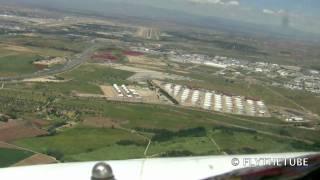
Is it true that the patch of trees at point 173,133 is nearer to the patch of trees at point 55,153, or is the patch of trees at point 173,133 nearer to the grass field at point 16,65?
the patch of trees at point 55,153

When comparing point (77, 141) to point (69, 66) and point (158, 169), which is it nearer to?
point (158, 169)

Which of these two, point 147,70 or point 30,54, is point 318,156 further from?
point 30,54

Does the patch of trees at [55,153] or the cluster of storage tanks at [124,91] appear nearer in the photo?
the patch of trees at [55,153]

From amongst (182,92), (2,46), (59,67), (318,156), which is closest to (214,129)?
(182,92)

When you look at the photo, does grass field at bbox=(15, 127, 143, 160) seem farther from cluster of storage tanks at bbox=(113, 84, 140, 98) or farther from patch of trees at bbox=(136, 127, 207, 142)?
cluster of storage tanks at bbox=(113, 84, 140, 98)

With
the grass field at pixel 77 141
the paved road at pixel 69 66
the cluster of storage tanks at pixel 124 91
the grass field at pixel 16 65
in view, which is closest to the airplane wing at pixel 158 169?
the grass field at pixel 77 141

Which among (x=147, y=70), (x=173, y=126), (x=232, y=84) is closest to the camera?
(x=173, y=126)
